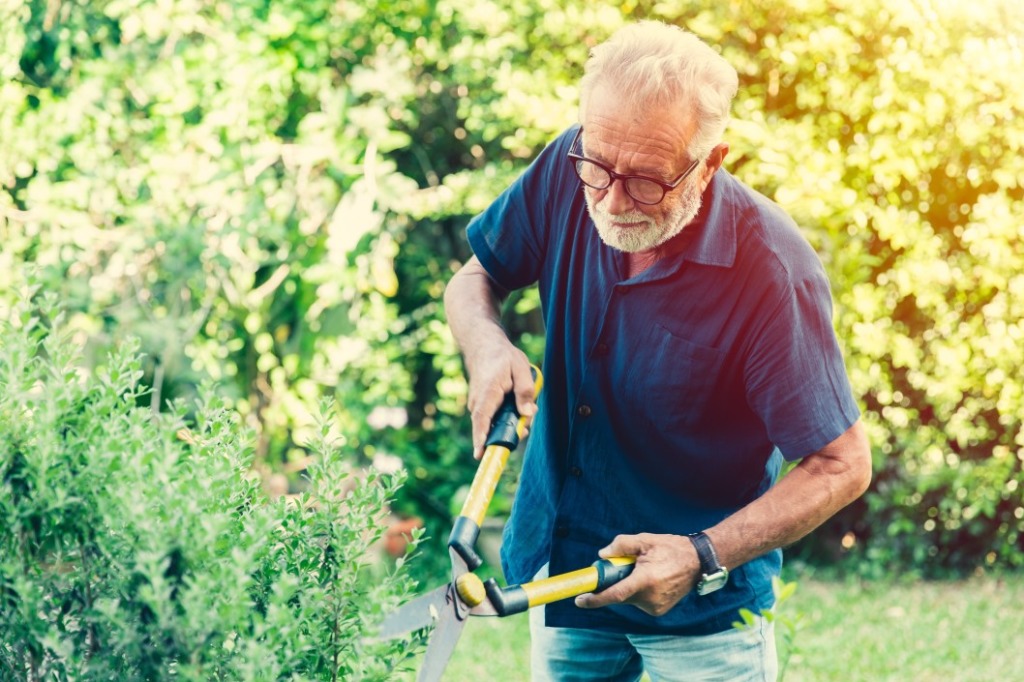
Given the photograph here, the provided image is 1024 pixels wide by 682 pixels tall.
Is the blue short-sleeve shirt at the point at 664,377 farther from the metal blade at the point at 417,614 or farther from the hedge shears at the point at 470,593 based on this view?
the metal blade at the point at 417,614

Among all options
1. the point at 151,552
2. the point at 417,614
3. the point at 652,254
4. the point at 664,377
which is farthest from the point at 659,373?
the point at 151,552

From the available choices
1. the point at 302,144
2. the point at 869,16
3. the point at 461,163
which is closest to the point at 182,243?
the point at 302,144

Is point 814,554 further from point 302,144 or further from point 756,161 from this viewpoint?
point 302,144

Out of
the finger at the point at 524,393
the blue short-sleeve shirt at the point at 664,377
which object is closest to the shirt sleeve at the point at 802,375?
the blue short-sleeve shirt at the point at 664,377

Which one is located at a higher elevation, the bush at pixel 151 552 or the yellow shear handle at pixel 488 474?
the bush at pixel 151 552

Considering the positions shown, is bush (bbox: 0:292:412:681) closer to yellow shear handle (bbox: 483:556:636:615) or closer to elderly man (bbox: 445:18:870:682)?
yellow shear handle (bbox: 483:556:636:615)

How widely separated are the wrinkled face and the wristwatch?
0.60 meters

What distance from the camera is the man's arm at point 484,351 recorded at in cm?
211

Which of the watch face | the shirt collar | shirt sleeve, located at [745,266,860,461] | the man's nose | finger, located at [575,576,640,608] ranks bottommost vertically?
the watch face

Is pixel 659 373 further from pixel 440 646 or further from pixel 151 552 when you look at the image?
pixel 151 552

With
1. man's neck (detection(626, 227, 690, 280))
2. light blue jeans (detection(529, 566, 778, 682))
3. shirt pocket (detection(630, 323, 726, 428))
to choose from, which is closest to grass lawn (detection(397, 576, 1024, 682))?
light blue jeans (detection(529, 566, 778, 682))

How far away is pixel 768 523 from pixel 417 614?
721 millimetres

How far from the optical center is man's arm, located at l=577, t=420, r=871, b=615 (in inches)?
76.4

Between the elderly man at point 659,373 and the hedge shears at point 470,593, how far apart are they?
0.22 ft
